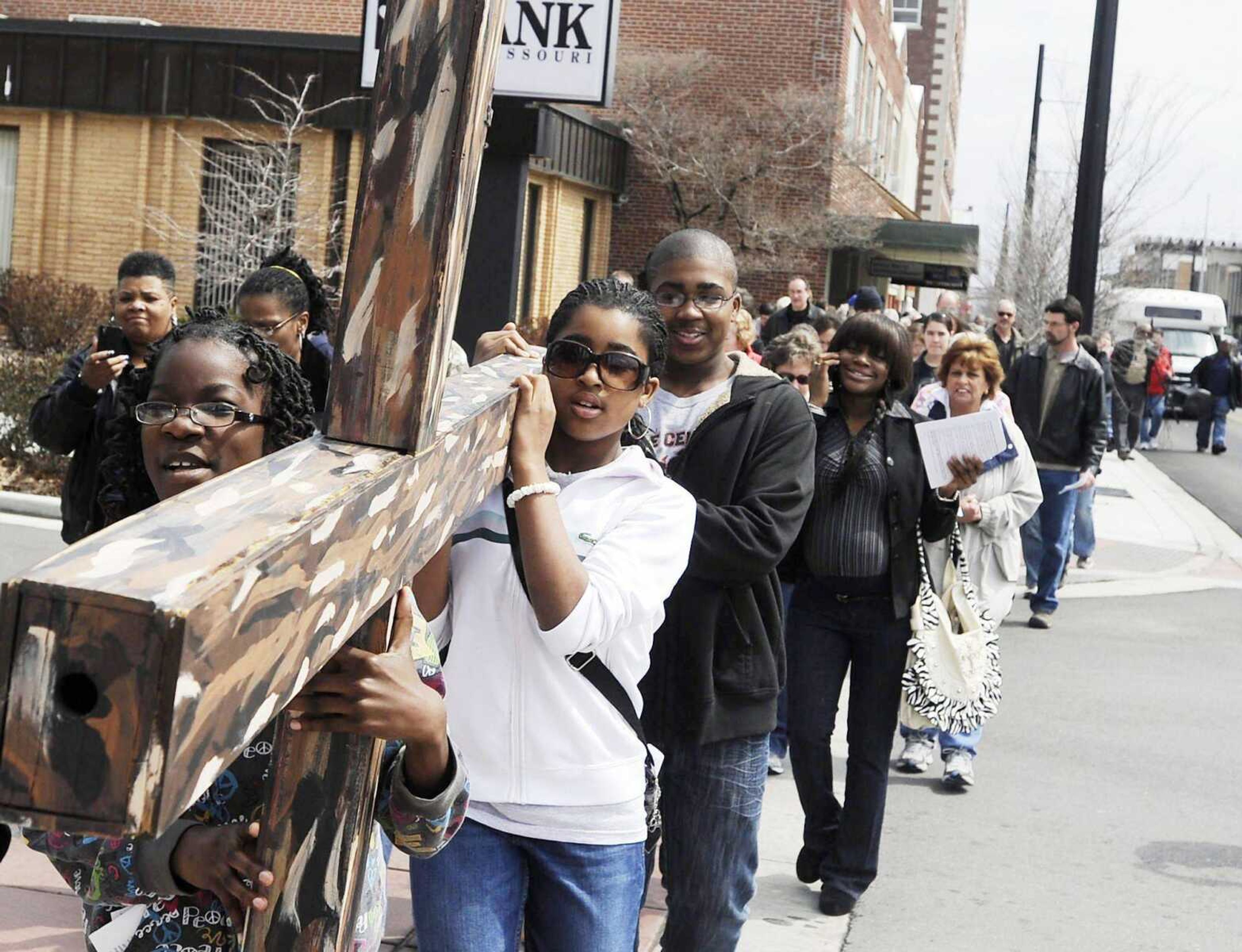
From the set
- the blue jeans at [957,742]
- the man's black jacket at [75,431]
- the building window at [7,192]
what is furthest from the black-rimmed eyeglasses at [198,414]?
the building window at [7,192]

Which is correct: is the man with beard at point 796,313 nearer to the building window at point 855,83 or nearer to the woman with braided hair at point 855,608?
the woman with braided hair at point 855,608

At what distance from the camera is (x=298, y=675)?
50.0 inches

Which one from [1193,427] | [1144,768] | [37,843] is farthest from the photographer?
[1193,427]

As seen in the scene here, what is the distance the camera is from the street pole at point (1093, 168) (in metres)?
14.6

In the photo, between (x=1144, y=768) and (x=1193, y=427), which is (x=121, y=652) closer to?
(x=1144, y=768)

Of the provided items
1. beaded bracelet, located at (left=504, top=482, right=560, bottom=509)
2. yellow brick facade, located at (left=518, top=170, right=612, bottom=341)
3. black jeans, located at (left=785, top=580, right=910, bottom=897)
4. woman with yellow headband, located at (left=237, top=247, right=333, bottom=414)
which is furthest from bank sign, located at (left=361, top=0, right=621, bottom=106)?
yellow brick facade, located at (left=518, top=170, right=612, bottom=341)

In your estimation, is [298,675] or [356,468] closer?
[298,675]

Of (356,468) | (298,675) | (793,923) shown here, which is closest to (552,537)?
(356,468)

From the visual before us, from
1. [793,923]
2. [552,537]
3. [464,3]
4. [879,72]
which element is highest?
[879,72]

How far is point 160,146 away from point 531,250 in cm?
602

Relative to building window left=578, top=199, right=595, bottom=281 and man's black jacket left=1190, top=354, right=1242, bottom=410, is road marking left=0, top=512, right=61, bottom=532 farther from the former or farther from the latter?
man's black jacket left=1190, top=354, right=1242, bottom=410

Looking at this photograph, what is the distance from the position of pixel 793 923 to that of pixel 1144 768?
9.41 ft

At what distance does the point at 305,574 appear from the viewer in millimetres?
1231

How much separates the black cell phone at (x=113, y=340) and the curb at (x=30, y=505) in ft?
21.4
